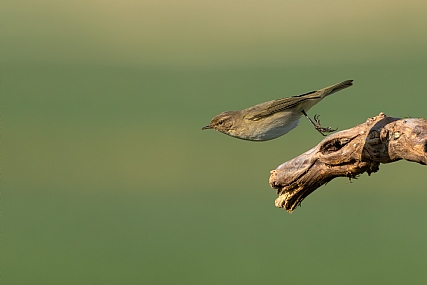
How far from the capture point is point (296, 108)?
26.7 feet

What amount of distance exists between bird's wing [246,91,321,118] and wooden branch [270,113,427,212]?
147 centimetres

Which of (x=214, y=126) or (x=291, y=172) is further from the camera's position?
(x=214, y=126)

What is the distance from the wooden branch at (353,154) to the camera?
5438 millimetres

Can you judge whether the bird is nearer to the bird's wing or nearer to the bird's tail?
the bird's wing

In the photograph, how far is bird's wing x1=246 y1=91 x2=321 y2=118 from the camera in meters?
7.86

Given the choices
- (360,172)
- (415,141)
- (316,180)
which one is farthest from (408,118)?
(316,180)

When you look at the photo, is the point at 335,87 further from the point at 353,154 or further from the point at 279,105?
the point at 353,154

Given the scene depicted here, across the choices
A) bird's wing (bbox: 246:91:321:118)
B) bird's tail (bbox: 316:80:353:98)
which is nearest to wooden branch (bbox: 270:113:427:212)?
bird's tail (bbox: 316:80:353:98)

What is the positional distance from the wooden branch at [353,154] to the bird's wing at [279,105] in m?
1.47

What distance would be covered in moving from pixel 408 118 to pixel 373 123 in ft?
1.25

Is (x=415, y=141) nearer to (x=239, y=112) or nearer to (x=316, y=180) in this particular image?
(x=316, y=180)

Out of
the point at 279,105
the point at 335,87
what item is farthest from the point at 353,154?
the point at 279,105

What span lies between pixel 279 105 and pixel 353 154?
225 centimetres

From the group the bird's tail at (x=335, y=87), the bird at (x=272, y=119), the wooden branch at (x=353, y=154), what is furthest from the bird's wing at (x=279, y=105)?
the wooden branch at (x=353, y=154)
